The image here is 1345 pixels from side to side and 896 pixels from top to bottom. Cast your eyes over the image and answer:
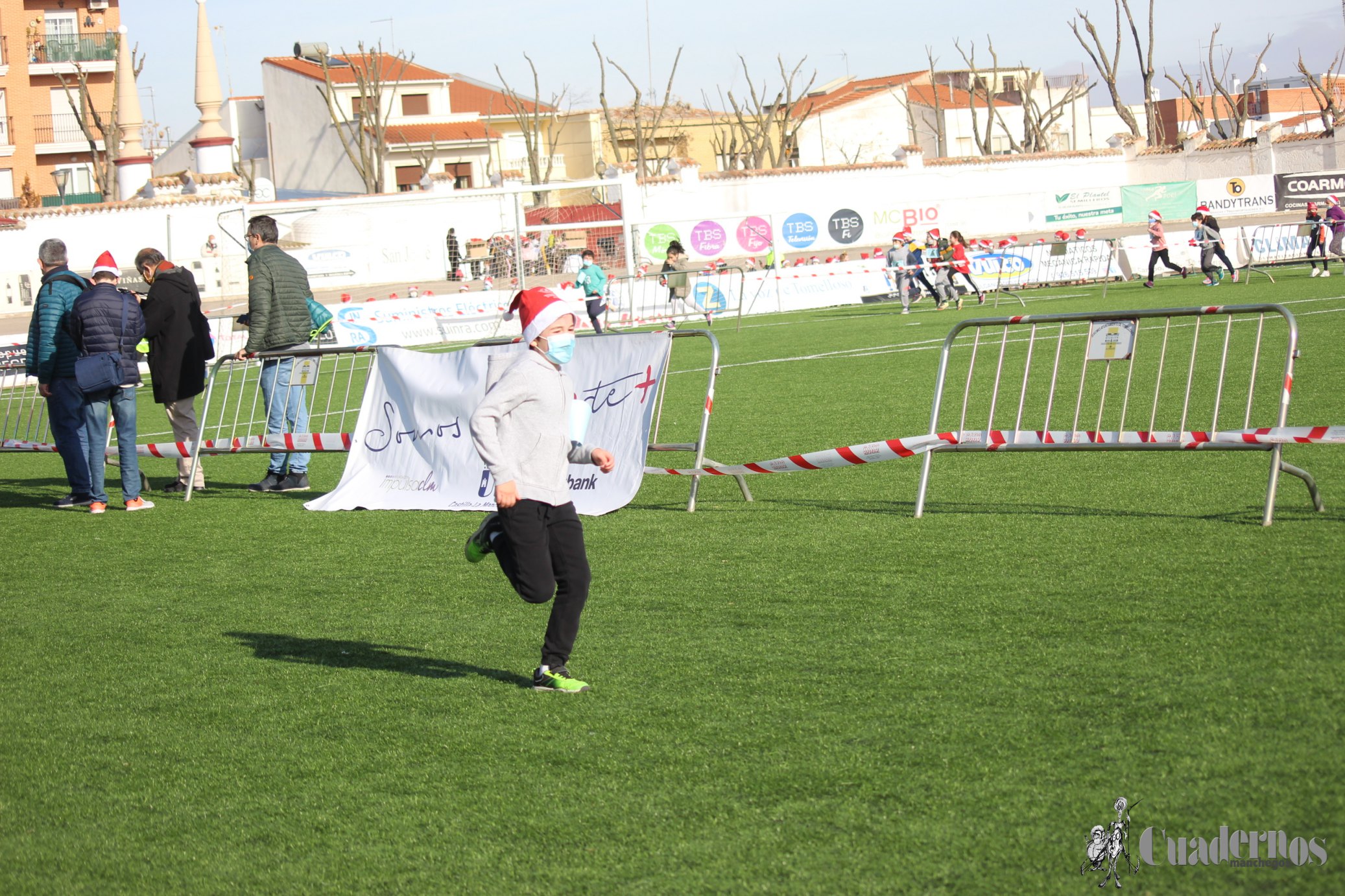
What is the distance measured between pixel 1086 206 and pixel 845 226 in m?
8.44

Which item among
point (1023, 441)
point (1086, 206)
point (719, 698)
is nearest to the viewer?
point (719, 698)

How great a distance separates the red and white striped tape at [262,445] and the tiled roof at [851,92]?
2774 inches

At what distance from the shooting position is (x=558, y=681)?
5340mm

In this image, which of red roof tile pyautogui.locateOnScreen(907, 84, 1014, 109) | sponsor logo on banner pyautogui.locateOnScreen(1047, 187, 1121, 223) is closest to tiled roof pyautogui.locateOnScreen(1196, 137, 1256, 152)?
sponsor logo on banner pyautogui.locateOnScreen(1047, 187, 1121, 223)

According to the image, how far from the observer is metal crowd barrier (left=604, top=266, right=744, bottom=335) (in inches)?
1200

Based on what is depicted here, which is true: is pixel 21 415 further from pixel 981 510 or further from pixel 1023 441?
pixel 1023 441

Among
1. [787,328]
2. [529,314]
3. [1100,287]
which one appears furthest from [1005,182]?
[529,314]

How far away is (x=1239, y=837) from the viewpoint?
139 inches

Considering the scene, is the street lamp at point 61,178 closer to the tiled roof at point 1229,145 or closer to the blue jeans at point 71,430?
the tiled roof at point 1229,145

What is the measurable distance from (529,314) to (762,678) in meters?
1.75

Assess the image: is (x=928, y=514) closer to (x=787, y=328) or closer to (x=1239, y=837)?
(x=1239, y=837)

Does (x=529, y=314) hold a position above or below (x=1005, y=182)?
below

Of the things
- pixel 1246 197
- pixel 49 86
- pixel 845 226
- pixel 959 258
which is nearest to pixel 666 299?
pixel 959 258

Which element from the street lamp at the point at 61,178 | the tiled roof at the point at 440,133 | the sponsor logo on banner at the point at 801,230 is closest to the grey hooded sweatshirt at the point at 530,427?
the sponsor logo on banner at the point at 801,230
